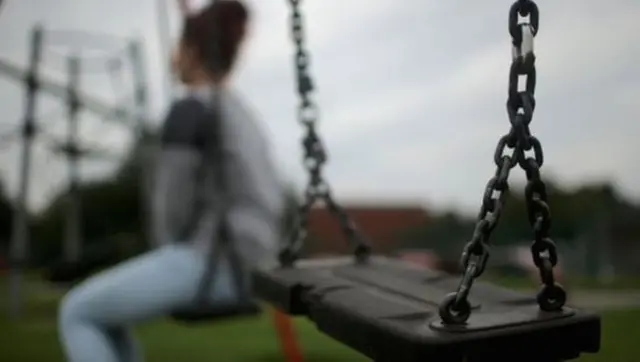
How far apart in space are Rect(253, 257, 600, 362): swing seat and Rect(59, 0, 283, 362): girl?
0.86 ft

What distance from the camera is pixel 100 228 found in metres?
6.69

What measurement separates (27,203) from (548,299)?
358cm

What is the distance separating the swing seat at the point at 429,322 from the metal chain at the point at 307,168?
0.75ft

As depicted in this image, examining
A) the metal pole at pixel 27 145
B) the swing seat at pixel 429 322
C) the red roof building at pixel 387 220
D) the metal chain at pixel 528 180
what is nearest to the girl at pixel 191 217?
the swing seat at pixel 429 322

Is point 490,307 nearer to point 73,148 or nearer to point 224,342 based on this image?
point 224,342

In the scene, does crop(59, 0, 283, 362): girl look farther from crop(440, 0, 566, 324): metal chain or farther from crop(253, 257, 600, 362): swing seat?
crop(440, 0, 566, 324): metal chain

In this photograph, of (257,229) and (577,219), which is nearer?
(257,229)

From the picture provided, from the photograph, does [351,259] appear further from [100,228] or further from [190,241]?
[100,228]

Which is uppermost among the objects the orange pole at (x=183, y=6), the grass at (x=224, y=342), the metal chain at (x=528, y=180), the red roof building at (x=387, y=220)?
the orange pole at (x=183, y=6)

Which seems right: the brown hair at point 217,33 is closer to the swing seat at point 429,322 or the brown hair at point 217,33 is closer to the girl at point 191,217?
the girl at point 191,217

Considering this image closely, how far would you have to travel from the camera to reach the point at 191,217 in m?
1.11

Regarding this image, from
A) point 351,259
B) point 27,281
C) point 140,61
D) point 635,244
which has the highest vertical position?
point 140,61

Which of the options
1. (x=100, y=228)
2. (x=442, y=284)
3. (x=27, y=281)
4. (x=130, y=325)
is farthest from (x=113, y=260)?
(x=442, y=284)

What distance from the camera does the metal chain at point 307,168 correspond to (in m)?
1.09
